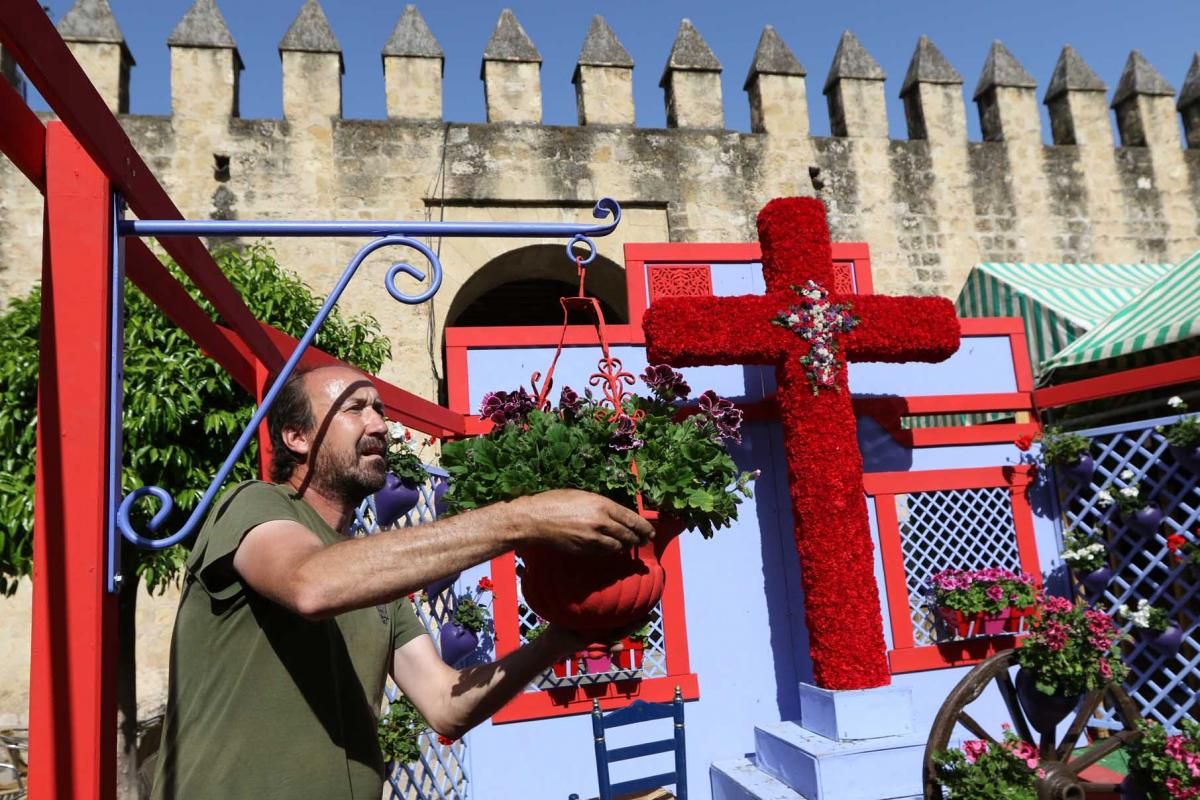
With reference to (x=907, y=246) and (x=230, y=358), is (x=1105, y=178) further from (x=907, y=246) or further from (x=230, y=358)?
(x=230, y=358)

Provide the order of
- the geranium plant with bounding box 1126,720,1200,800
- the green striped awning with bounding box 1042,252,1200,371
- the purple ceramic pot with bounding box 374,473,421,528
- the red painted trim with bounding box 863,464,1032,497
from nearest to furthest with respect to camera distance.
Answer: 1. the geranium plant with bounding box 1126,720,1200,800
2. the purple ceramic pot with bounding box 374,473,421,528
3. the red painted trim with bounding box 863,464,1032,497
4. the green striped awning with bounding box 1042,252,1200,371

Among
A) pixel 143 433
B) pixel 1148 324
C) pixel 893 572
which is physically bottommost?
pixel 893 572

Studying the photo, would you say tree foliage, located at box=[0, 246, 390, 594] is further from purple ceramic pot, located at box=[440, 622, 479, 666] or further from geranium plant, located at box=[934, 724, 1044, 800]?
geranium plant, located at box=[934, 724, 1044, 800]

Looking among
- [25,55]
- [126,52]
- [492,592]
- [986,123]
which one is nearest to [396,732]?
[492,592]

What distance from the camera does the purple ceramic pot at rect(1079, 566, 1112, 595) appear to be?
5.57 m

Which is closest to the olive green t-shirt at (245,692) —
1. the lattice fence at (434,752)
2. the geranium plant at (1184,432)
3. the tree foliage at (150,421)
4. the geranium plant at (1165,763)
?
the lattice fence at (434,752)

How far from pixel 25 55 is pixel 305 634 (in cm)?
98

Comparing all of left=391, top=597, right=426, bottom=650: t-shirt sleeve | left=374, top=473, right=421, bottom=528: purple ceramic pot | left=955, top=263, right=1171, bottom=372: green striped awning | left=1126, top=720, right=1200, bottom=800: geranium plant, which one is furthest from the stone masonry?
left=391, top=597, right=426, bottom=650: t-shirt sleeve

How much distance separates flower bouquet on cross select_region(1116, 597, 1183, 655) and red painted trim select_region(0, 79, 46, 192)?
621 cm

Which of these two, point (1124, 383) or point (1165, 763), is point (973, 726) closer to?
point (1165, 763)

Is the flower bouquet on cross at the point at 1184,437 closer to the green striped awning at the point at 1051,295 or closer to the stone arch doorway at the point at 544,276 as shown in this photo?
the green striped awning at the point at 1051,295

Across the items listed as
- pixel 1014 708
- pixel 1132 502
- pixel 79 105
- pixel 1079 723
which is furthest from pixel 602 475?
pixel 1132 502

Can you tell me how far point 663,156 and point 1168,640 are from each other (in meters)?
6.44

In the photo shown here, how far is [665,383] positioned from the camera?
1660 mm
